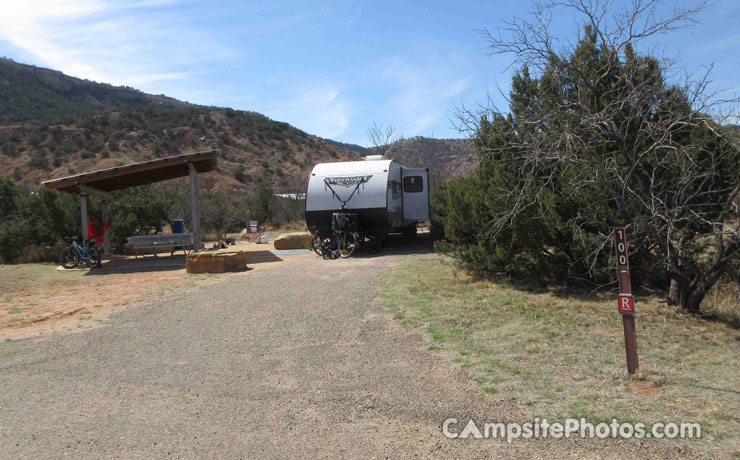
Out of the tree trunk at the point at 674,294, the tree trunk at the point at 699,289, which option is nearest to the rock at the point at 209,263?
the tree trunk at the point at 674,294

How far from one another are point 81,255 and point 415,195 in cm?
958

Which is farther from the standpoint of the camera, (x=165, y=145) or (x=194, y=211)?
(x=165, y=145)

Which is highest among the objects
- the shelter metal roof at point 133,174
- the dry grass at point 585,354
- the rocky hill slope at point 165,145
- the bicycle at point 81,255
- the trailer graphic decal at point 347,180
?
the rocky hill slope at point 165,145

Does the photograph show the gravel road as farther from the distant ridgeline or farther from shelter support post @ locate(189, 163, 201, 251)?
the distant ridgeline

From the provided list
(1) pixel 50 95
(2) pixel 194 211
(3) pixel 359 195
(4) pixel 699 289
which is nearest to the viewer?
(4) pixel 699 289

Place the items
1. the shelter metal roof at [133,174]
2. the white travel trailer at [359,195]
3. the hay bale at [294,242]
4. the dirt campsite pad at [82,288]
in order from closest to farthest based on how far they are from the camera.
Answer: the dirt campsite pad at [82,288] → the shelter metal roof at [133,174] → the white travel trailer at [359,195] → the hay bale at [294,242]

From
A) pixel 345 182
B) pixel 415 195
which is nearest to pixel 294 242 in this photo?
pixel 345 182

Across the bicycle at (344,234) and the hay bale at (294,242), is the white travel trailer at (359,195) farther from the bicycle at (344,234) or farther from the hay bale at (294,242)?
the hay bale at (294,242)

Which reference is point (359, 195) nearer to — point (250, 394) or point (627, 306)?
point (250, 394)

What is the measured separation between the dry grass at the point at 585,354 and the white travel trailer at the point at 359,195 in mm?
6150

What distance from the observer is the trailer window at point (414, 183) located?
15930 mm

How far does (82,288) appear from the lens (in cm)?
1064

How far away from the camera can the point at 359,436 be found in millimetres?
3422

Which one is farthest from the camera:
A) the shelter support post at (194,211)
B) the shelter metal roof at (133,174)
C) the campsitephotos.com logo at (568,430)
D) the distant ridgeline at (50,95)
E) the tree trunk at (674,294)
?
the distant ridgeline at (50,95)
